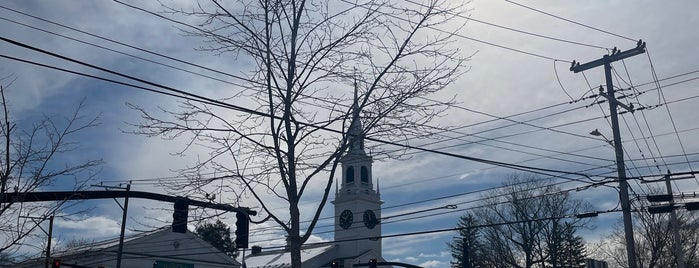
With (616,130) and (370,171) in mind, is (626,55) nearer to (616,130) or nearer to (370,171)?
(616,130)

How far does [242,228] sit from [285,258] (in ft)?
252

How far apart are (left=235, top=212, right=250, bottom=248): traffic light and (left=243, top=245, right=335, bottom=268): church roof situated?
6942cm

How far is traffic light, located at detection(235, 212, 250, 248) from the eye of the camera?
52.6ft

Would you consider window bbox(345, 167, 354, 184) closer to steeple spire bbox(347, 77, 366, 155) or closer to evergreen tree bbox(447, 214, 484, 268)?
evergreen tree bbox(447, 214, 484, 268)

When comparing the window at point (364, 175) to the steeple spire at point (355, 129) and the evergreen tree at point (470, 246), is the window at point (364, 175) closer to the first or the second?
the evergreen tree at point (470, 246)

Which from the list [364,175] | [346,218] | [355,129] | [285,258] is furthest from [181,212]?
[285,258]

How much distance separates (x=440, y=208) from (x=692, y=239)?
32.6 m

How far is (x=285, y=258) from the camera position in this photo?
9169 centimetres

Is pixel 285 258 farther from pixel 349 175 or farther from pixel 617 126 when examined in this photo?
pixel 617 126

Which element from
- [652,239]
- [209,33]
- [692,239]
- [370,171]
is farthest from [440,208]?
[370,171]

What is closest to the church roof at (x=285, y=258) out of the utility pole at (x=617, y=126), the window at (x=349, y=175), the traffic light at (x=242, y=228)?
the window at (x=349, y=175)

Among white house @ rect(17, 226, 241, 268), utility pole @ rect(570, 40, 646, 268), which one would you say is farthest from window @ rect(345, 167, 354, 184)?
utility pole @ rect(570, 40, 646, 268)

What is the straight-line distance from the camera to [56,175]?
518 inches

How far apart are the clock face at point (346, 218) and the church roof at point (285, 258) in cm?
511
